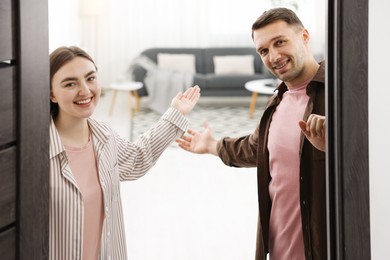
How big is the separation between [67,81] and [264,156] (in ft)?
1.55

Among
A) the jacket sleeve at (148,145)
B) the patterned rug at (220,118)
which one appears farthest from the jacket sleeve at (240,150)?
the patterned rug at (220,118)

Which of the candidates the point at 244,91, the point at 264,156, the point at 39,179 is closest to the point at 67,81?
the point at 39,179

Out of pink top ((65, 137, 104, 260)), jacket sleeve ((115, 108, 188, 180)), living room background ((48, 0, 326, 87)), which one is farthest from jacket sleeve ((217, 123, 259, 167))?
living room background ((48, 0, 326, 87))

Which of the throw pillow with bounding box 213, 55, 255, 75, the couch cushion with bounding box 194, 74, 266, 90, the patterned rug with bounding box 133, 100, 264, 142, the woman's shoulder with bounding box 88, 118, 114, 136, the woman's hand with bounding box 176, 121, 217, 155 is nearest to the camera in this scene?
the woman's shoulder with bounding box 88, 118, 114, 136

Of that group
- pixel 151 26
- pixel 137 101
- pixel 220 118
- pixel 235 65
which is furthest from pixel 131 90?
pixel 151 26

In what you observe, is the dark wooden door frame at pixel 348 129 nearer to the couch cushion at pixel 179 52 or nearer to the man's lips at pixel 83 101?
the man's lips at pixel 83 101

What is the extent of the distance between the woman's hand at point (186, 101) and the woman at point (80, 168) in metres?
0.17

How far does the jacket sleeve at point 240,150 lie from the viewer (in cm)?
153

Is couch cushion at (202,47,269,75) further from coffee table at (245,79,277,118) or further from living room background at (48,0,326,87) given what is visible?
coffee table at (245,79,277,118)

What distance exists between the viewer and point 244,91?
5.27 meters

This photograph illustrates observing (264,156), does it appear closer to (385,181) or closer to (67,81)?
(385,181)

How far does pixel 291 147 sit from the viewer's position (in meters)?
1.39

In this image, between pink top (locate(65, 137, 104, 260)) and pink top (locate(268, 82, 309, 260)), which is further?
pink top (locate(268, 82, 309, 260))

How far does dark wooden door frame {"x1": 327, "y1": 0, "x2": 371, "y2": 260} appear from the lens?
4.04 ft
